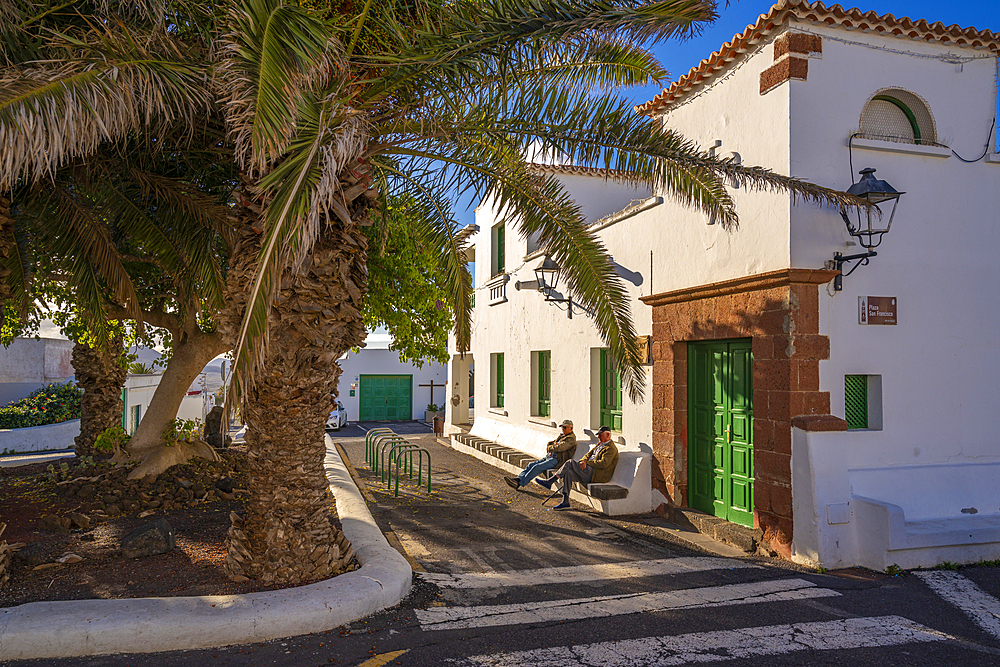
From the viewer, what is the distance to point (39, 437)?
1614 centimetres

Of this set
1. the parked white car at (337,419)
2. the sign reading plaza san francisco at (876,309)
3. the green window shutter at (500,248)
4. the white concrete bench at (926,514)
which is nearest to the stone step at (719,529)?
the white concrete bench at (926,514)

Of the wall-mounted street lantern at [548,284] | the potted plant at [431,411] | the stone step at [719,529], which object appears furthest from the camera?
the potted plant at [431,411]

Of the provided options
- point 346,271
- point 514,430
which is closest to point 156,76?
point 346,271

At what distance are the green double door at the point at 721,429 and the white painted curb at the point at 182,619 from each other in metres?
4.35

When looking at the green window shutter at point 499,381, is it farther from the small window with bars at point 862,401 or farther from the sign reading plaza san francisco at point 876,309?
the sign reading plaza san francisco at point 876,309

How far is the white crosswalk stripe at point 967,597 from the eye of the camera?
495cm

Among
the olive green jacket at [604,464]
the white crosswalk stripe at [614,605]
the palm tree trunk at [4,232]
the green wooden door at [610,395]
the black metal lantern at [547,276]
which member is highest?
the black metal lantern at [547,276]

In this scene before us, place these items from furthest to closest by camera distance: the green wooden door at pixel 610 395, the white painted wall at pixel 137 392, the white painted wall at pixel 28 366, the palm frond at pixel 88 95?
the white painted wall at pixel 137 392, the white painted wall at pixel 28 366, the green wooden door at pixel 610 395, the palm frond at pixel 88 95

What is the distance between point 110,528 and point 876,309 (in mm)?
8392

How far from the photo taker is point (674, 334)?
848 cm

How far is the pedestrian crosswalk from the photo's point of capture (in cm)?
430

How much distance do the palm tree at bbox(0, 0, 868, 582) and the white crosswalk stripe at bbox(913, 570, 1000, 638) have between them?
316cm

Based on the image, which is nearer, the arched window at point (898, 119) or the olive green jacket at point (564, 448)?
the arched window at point (898, 119)

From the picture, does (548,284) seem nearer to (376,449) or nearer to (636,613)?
(376,449)
